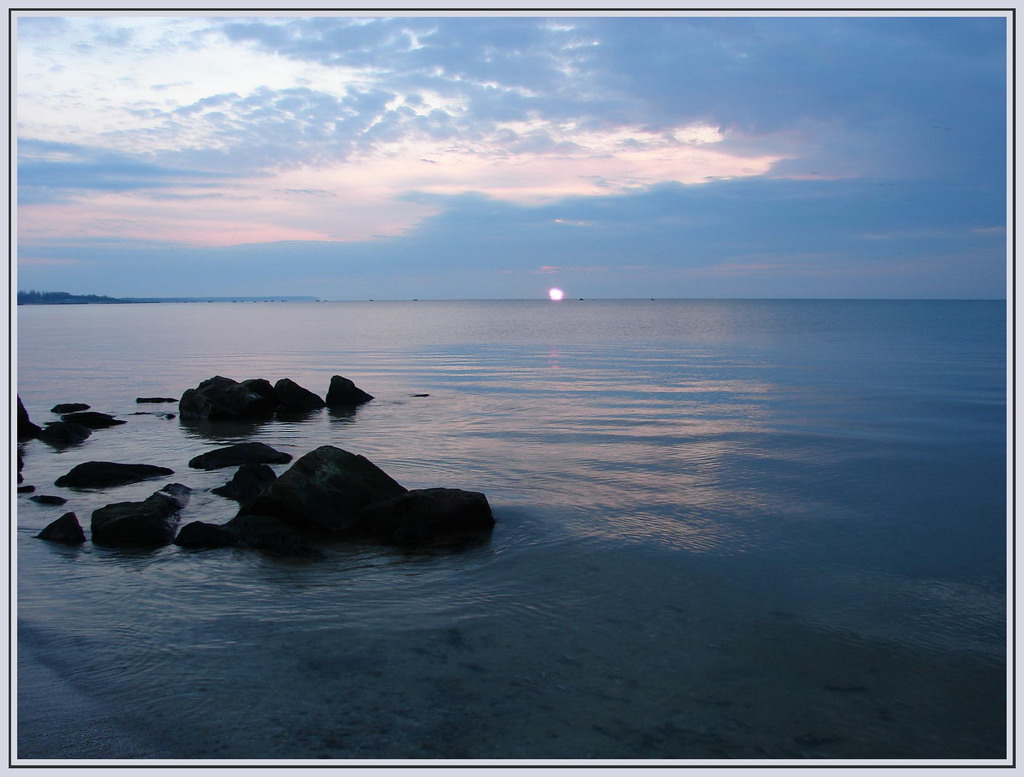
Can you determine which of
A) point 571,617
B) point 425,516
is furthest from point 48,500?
point 571,617

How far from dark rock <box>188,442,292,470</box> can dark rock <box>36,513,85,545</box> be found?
5.07 metres

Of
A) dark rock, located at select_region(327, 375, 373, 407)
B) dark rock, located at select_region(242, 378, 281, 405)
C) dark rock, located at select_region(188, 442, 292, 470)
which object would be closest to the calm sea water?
dark rock, located at select_region(188, 442, 292, 470)

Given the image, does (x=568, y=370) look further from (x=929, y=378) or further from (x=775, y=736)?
(x=775, y=736)

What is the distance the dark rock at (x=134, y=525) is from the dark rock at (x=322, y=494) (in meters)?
1.24

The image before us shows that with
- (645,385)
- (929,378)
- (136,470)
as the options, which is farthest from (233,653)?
(929,378)

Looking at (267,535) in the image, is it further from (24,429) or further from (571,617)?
(24,429)

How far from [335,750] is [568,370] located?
36236mm

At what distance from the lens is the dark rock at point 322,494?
40.6 ft

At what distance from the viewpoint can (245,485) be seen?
48.4 ft

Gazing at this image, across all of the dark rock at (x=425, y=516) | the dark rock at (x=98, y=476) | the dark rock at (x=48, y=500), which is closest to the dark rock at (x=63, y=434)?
the dark rock at (x=98, y=476)

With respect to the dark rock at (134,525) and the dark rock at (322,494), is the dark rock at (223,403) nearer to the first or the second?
the dark rock at (134,525)

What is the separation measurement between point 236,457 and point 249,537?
649 centimetres

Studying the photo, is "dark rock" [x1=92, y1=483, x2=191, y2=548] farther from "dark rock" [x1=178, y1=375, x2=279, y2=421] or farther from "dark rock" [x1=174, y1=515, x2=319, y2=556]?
"dark rock" [x1=178, y1=375, x2=279, y2=421]
